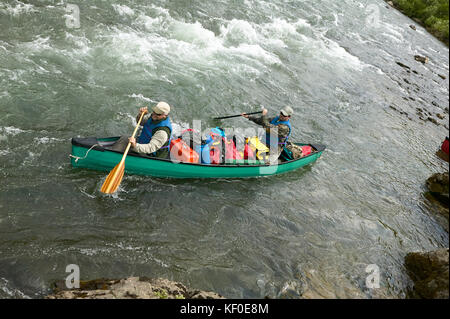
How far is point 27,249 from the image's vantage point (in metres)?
5.51

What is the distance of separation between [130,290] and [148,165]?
2.90 meters

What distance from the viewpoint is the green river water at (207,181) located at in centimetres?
610

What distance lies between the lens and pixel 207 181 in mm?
8164

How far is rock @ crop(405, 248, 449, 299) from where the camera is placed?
20.1 ft

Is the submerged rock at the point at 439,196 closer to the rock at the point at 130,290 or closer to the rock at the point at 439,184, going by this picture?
the rock at the point at 439,184

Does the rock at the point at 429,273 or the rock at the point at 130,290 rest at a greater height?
the rock at the point at 429,273

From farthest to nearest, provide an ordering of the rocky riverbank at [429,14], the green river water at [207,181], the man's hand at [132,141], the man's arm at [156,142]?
the rocky riverbank at [429,14] → the man's arm at [156,142] → the man's hand at [132,141] → the green river water at [207,181]

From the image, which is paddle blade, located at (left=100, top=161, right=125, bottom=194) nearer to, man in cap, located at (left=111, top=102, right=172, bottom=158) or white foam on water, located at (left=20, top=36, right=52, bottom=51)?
man in cap, located at (left=111, top=102, right=172, bottom=158)

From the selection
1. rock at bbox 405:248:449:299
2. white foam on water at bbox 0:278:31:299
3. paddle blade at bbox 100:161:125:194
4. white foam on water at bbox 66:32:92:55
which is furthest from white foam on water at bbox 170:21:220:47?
white foam on water at bbox 0:278:31:299

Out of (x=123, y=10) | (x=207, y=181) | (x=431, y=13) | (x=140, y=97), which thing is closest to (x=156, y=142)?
(x=207, y=181)

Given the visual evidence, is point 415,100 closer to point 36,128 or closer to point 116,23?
point 116,23

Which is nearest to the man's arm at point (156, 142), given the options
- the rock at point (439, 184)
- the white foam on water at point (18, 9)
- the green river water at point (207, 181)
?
the green river water at point (207, 181)

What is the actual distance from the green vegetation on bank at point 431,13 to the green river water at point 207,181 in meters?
11.0
